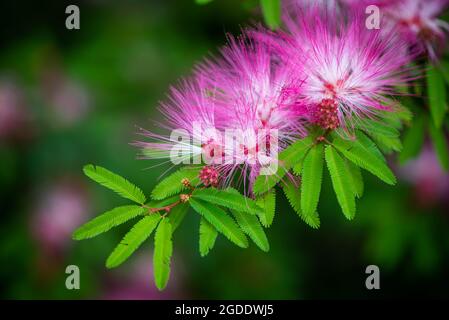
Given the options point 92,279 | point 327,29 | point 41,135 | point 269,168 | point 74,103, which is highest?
point 74,103

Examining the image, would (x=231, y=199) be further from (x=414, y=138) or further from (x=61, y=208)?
(x=61, y=208)

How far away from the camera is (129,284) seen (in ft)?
16.5

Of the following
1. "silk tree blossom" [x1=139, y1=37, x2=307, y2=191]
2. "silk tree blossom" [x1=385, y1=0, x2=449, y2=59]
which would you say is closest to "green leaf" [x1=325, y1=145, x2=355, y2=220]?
"silk tree blossom" [x1=139, y1=37, x2=307, y2=191]

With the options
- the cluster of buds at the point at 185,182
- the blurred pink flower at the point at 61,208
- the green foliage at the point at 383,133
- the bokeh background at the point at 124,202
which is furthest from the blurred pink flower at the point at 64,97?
the green foliage at the point at 383,133

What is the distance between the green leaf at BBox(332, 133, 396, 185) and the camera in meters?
2.09

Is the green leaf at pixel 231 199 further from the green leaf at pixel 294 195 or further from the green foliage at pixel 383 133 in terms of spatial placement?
the green foliage at pixel 383 133

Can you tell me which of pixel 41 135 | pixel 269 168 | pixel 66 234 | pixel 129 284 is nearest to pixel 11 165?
pixel 41 135

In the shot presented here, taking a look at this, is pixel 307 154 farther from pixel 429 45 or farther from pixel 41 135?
pixel 41 135

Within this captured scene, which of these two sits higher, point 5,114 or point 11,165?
point 5,114

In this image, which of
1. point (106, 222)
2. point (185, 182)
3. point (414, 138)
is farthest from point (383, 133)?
point (106, 222)

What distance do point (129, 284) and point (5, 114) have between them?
182cm

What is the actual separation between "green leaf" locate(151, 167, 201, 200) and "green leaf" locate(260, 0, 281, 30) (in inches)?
23.9

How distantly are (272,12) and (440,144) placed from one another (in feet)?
3.73
